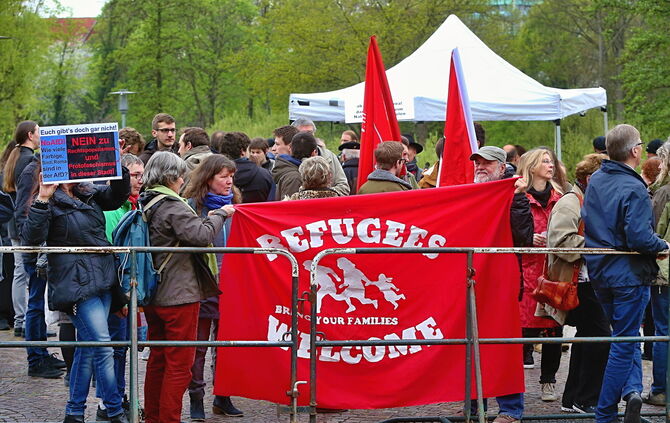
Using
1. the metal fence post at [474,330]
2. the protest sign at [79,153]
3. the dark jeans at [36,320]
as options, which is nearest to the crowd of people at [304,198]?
the protest sign at [79,153]

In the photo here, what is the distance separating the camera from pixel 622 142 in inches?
263

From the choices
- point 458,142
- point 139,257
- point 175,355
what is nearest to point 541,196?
point 458,142

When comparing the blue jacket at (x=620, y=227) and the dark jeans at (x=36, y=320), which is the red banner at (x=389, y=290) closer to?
the blue jacket at (x=620, y=227)

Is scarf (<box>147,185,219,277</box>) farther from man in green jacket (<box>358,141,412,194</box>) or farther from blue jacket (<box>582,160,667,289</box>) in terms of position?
blue jacket (<box>582,160,667,289</box>)

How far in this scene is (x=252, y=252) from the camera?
6.02 m

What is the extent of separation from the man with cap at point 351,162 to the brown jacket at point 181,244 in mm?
4323

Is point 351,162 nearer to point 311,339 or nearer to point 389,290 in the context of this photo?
point 389,290

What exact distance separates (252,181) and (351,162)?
7.61 ft

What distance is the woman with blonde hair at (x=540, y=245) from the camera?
7.91 meters

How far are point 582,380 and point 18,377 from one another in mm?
4850

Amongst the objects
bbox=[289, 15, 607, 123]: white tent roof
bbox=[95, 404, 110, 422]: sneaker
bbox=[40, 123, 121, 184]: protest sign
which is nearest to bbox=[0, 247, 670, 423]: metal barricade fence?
bbox=[40, 123, 121, 184]: protest sign

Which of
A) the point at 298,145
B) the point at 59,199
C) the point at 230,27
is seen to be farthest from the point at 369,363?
the point at 230,27

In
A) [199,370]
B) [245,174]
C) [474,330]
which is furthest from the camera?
[245,174]

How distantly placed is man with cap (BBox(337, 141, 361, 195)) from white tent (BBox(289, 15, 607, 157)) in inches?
130
